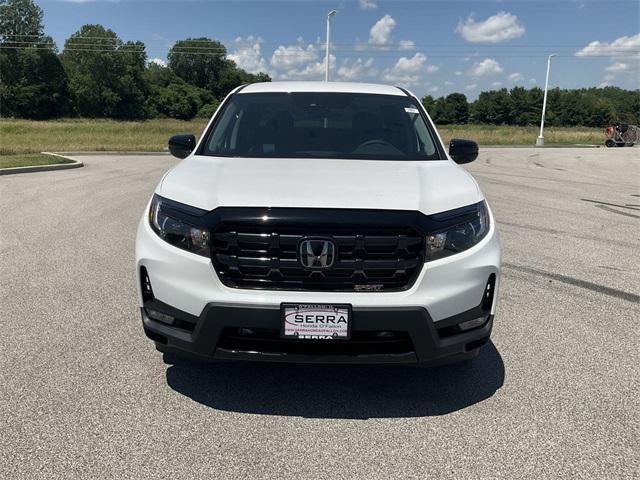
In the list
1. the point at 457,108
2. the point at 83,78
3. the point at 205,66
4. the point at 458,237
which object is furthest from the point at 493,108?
the point at 458,237

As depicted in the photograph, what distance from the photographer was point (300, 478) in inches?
87.7

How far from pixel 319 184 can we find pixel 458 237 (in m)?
0.77

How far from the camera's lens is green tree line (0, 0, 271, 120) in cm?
7862

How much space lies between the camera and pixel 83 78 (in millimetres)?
86438

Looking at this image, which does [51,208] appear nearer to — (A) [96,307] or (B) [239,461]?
(A) [96,307]

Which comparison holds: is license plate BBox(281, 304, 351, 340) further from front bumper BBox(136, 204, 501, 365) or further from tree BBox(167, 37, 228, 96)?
tree BBox(167, 37, 228, 96)

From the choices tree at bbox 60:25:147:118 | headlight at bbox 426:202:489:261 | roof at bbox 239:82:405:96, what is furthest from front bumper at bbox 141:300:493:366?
tree at bbox 60:25:147:118

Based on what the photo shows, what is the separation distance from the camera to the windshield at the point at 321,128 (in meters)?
3.74

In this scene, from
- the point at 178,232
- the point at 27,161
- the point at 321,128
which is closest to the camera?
the point at 178,232

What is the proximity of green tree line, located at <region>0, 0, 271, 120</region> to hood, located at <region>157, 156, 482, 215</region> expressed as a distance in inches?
3419

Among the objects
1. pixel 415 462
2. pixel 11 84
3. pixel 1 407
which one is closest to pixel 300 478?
pixel 415 462

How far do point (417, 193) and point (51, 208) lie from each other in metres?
7.65

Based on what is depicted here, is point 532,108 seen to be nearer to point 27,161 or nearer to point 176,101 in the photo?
point 176,101

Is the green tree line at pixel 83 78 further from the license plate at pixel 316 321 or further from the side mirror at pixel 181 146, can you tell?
the license plate at pixel 316 321
